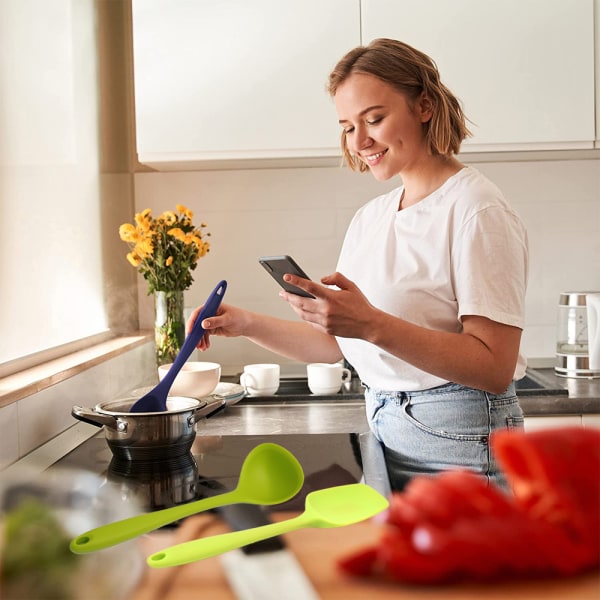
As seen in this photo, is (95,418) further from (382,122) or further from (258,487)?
(382,122)

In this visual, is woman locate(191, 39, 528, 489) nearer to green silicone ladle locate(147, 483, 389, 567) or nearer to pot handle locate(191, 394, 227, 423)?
pot handle locate(191, 394, 227, 423)

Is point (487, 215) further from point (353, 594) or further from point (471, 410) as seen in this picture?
point (353, 594)

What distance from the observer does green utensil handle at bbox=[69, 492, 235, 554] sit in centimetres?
47

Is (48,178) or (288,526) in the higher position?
(48,178)

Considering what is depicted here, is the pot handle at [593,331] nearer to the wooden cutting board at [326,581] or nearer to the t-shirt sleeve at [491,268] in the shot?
the t-shirt sleeve at [491,268]

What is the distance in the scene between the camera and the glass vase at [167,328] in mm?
1957

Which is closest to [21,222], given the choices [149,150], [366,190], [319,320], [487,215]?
[149,150]

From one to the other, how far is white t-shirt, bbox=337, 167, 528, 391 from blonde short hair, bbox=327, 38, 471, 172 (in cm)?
8

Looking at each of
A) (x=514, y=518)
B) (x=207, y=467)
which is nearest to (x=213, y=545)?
(x=514, y=518)

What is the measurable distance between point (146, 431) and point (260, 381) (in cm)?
80

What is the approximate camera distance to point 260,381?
1.92 metres

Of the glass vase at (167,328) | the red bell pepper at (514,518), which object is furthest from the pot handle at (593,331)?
the red bell pepper at (514,518)

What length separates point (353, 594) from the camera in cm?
33

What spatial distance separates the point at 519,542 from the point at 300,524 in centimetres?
36
